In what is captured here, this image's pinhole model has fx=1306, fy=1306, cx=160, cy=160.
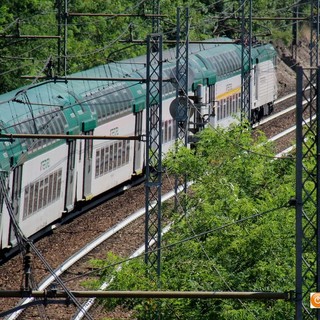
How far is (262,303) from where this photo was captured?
18.6m

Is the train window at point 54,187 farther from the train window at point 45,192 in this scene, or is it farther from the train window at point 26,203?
the train window at point 26,203

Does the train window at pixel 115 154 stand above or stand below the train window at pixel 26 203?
below

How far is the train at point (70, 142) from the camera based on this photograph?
26.0 metres

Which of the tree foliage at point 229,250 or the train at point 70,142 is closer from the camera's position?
the tree foliage at point 229,250

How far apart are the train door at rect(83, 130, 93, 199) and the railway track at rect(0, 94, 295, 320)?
2.72ft

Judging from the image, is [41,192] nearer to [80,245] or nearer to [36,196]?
[36,196]

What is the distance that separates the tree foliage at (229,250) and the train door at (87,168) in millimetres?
7345

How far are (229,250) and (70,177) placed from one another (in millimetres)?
10414

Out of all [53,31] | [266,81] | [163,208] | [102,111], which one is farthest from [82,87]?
[266,81]

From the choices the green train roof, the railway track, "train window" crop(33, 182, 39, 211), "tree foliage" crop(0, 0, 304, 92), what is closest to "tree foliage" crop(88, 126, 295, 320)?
the green train roof

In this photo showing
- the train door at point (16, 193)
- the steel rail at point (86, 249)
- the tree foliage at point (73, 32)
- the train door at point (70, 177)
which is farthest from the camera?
the tree foliage at point (73, 32)

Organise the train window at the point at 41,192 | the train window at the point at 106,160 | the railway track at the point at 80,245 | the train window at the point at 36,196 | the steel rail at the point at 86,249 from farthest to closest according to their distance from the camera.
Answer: the train window at the point at 106,160, the train window at the point at 36,196, the train window at the point at 41,192, the steel rail at the point at 86,249, the railway track at the point at 80,245

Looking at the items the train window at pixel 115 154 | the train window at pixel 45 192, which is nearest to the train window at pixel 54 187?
the train window at pixel 45 192

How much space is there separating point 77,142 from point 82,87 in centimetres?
347
